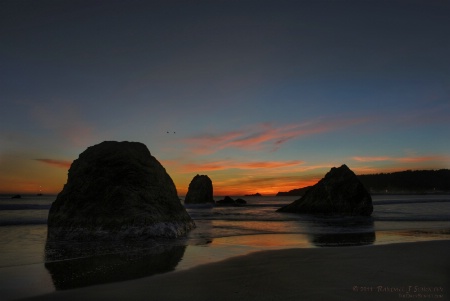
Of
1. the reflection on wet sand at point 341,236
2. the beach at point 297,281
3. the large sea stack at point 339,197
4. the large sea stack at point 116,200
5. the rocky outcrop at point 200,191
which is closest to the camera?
the beach at point 297,281

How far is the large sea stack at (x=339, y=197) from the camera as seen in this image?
32281 millimetres

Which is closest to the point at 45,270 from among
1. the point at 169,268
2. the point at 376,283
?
the point at 169,268

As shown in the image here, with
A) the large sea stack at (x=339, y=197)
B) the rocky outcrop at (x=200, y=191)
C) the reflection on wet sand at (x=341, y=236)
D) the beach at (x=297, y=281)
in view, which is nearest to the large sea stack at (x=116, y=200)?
the reflection on wet sand at (x=341, y=236)

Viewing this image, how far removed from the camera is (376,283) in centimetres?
615

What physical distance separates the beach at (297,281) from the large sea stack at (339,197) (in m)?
24.4

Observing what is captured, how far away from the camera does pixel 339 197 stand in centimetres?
3334

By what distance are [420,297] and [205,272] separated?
12.9 ft

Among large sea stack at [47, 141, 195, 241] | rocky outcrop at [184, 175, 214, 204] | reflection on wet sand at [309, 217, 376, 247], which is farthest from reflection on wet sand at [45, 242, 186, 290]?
rocky outcrop at [184, 175, 214, 204]

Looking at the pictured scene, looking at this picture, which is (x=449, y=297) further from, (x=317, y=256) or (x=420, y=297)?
(x=317, y=256)

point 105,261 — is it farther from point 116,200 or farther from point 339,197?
point 339,197

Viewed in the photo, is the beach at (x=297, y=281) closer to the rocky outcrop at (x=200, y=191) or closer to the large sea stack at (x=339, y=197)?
the large sea stack at (x=339, y=197)

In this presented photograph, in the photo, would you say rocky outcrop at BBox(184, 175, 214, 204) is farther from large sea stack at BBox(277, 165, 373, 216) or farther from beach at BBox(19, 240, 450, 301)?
beach at BBox(19, 240, 450, 301)

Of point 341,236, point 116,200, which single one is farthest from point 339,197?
point 116,200

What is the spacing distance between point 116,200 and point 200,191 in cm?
5722
